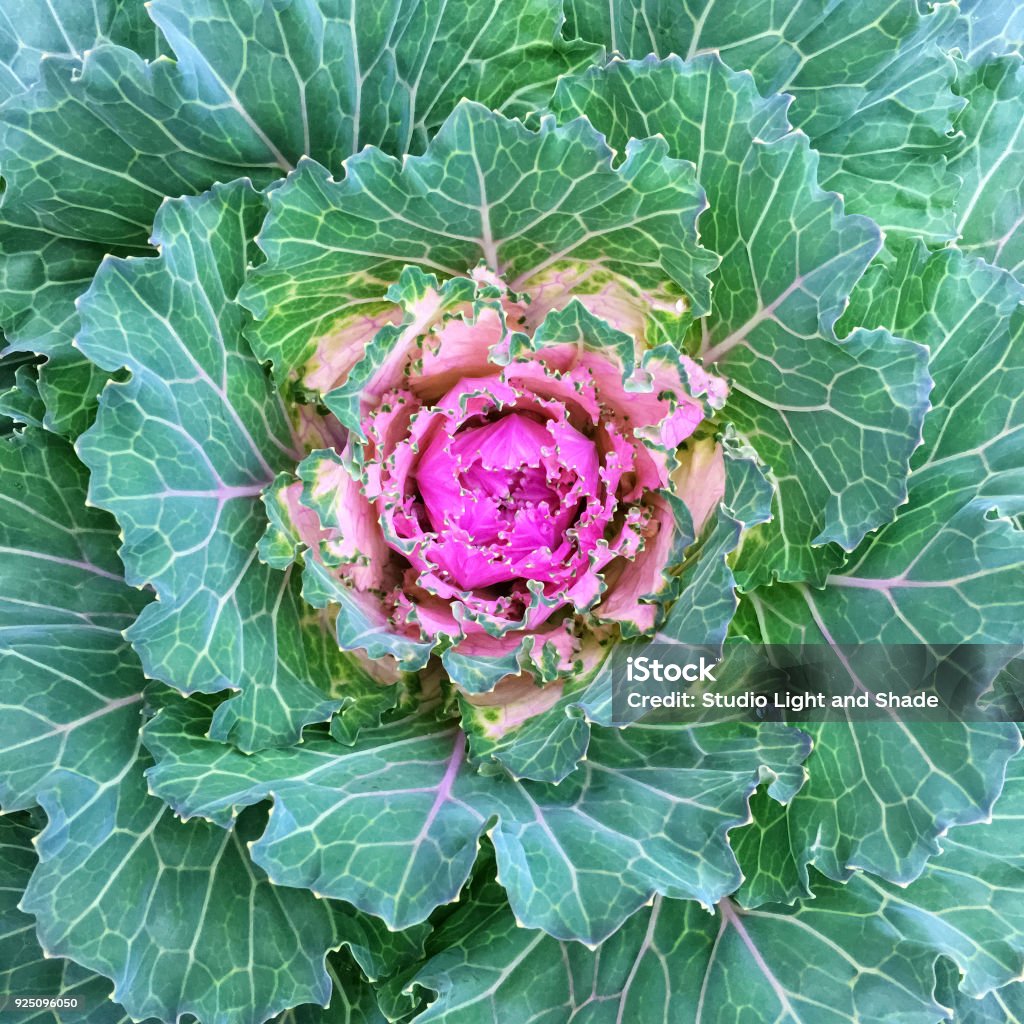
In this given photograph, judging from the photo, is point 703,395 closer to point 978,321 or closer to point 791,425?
point 791,425

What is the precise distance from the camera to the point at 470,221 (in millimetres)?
1350

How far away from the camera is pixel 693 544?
138 cm

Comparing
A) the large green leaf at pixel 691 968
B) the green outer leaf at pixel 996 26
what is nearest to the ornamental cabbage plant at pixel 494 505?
the large green leaf at pixel 691 968

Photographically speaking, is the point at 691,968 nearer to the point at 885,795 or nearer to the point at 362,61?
the point at 885,795

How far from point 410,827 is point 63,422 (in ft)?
2.60

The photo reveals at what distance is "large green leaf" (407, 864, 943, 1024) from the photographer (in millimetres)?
1240

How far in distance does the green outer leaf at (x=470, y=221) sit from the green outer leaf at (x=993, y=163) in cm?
60

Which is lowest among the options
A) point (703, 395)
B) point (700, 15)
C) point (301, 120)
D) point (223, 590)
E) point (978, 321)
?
point (223, 590)

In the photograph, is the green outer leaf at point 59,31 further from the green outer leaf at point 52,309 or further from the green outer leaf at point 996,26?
the green outer leaf at point 996,26

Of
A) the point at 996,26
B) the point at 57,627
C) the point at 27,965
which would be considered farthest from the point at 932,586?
the point at 27,965

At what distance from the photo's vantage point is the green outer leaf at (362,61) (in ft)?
4.19

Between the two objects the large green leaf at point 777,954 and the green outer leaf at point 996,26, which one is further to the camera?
the green outer leaf at point 996,26

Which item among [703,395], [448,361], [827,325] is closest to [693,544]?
[703,395]

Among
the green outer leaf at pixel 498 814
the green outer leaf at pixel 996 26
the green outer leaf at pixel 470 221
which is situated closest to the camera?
the green outer leaf at pixel 498 814
